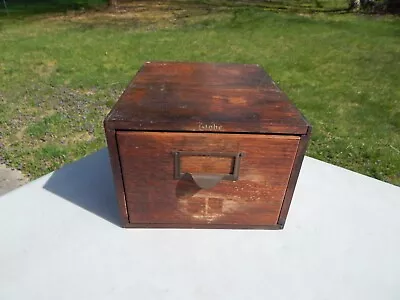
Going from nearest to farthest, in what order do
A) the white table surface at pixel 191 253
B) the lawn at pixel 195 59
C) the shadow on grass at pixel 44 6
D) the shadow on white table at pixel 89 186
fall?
the white table surface at pixel 191 253, the shadow on white table at pixel 89 186, the lawn at pixel 195 59, the shadow on grass at pixel 44 6

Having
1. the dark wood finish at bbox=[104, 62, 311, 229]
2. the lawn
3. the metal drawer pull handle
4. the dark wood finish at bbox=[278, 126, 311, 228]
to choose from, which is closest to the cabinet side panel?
the dark wood finish at bbox=[104, 62, 311, 229]

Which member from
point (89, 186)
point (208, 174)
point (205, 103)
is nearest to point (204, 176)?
point (208, 174)

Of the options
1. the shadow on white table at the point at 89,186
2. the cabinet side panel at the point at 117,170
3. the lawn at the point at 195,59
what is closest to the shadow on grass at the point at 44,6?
the lawn at the point at 195,59

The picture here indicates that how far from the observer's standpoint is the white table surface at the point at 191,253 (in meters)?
0.68

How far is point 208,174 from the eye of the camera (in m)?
0.73

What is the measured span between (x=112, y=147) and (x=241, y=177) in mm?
276

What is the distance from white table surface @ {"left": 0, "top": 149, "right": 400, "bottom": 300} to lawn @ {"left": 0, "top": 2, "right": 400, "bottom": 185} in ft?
5.28

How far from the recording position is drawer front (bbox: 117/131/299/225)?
697mm

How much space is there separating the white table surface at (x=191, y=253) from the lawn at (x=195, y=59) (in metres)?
1.61

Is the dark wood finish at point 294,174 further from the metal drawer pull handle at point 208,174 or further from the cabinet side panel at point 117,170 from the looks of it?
the cabinet side panel at point 117,170

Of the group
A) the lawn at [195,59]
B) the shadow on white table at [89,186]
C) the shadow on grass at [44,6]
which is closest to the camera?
the shadow on white table at [89,186]

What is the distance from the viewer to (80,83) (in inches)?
147

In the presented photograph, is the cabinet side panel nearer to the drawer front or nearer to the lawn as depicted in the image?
the drawer front

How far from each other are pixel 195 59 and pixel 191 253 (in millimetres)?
3845
